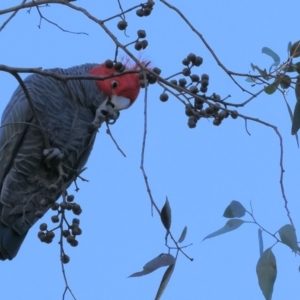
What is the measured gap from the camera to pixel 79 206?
148 cm

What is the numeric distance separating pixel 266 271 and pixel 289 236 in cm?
9

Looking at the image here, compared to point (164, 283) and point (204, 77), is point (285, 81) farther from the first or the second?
point (164, 283)

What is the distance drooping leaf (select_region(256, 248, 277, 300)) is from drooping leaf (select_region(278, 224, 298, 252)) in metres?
0.06

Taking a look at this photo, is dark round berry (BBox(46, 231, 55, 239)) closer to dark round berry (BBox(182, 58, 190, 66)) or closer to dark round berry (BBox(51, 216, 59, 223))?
dark round berry (BBox(51, 216, 59, 223))

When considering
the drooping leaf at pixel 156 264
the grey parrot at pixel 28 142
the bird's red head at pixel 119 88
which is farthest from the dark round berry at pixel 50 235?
the bird's red head at pixel 119 88

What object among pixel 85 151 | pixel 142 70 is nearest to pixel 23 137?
pixel 85 151

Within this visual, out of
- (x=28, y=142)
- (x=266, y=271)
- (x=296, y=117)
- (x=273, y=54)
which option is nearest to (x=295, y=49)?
(x=273, y=54)

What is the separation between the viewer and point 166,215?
3.99 feet

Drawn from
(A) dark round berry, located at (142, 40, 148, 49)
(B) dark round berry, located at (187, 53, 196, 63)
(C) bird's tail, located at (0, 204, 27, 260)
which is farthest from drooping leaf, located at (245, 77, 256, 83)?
(C) bird's tail, located at (0, 204, 27, 260)

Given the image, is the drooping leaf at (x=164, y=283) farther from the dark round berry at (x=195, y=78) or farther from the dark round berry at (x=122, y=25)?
the dark round berry at (x=122, y=25)

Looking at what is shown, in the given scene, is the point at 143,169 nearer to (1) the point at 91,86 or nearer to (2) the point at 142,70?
(2) the point at 142,70

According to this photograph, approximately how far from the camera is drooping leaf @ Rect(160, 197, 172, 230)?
121cm

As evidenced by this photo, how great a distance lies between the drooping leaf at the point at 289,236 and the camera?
49.1 inches

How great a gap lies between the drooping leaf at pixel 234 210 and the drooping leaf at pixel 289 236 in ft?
0.34
